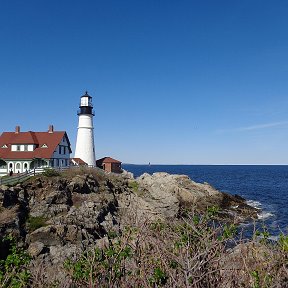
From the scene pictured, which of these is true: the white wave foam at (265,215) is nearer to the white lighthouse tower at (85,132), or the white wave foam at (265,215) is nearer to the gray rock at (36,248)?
the white lighthouse tower at (85,132)

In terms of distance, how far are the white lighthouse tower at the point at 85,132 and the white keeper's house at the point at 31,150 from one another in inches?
107

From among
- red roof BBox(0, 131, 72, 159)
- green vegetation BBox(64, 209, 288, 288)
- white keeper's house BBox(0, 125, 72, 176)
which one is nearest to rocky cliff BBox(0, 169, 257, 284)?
green vegetation BBox(64, 209, 288, 288)

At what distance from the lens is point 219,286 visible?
5617 mm

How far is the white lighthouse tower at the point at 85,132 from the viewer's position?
51.5 meters

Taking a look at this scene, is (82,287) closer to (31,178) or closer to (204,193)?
(31,178)

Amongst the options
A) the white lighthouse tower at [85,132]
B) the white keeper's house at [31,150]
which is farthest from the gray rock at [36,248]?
the white lighthouse tower at [85,132]

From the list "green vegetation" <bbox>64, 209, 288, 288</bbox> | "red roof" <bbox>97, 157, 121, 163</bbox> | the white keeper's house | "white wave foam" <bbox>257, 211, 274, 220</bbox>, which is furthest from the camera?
"red roof" <bbox>97, 157, 121, 163</bbox>

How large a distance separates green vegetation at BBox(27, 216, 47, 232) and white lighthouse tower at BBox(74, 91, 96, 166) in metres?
25.1

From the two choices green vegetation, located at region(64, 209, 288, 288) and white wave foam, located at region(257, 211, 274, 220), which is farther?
white wave foam, located at region(257, 211, 274, 220)

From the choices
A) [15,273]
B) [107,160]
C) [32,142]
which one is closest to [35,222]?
[15,273]

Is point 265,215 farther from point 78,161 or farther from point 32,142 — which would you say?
point 32,142

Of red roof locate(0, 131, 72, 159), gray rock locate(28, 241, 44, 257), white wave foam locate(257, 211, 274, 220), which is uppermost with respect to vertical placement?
red roof locate(0, 131, 72, 159)

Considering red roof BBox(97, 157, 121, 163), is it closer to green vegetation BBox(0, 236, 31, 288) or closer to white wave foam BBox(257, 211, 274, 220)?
white wave foam BBox(257, 211, 274, 220)

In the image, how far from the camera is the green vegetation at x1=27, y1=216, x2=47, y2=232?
24933 millimetres
